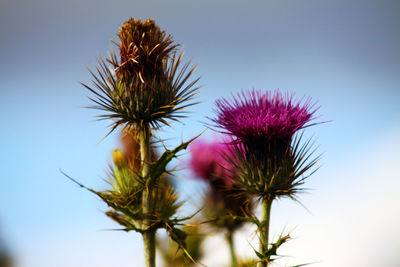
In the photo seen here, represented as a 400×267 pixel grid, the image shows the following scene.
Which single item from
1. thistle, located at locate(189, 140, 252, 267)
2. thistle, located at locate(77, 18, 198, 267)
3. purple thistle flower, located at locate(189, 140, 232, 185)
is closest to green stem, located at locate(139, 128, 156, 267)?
thistle, located at locate(77, 18, 198, 267)

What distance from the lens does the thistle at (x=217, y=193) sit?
18.0 feet

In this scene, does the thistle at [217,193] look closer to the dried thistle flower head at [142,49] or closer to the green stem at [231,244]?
the green stem at [231,244]

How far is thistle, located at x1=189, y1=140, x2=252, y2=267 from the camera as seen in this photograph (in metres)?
5.50

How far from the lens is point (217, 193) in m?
5.95

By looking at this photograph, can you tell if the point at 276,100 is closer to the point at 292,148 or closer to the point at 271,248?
the point at 292,148

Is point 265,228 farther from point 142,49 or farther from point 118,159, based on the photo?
point 142,49

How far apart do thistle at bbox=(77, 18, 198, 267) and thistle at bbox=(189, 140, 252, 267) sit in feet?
6.08

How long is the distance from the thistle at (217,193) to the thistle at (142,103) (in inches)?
72.9

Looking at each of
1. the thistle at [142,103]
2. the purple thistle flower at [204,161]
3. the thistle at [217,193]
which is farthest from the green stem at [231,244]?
the thistle at [142,103]

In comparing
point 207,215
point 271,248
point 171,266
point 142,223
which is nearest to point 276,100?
point 271,248

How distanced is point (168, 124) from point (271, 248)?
1.53 metres

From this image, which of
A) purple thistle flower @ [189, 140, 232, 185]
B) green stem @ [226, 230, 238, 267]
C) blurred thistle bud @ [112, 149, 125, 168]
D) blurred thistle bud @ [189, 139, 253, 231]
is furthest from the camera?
purple thistle flower @ [189, 140, 232, 185]

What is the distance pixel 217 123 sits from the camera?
13.0ft

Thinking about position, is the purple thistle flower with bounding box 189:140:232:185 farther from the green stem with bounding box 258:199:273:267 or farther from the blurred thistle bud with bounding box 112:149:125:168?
the green stem with bounding box 258:199:273:267
